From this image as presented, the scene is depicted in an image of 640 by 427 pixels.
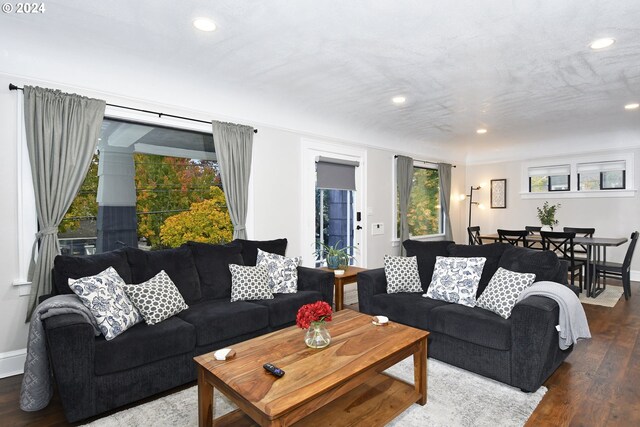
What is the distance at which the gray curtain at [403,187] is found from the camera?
645 centimetres

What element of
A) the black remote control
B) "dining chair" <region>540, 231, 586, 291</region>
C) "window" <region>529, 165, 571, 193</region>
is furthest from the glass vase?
"window" <region>529, 165, 571, 193</region>

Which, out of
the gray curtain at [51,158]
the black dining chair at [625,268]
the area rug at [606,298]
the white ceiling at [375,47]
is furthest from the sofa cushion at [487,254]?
the gray curtain at [51,158]

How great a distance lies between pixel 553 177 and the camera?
725cm

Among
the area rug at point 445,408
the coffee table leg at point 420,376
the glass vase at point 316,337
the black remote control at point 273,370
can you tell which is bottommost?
the area rug at point 445,408

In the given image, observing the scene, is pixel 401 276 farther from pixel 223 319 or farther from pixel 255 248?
pixel 223 319

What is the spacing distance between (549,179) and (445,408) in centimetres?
657

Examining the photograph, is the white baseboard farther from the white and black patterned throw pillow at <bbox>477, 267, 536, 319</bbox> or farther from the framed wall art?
the framed wall art

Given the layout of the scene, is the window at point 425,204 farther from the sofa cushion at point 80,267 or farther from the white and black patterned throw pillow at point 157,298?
the sofa cushion at point 80,267

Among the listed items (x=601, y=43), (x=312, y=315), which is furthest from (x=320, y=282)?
(x=601, y=43)

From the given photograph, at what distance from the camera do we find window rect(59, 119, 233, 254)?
11.0 ft

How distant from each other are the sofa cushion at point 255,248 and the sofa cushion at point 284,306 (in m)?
0.53

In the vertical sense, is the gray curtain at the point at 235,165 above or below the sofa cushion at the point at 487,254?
above

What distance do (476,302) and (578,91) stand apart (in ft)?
9.38

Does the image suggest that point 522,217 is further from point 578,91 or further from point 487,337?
point 487,337
